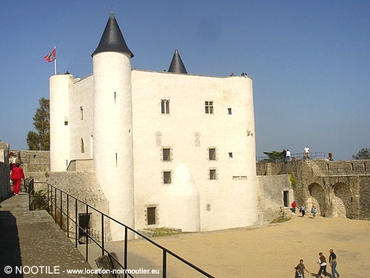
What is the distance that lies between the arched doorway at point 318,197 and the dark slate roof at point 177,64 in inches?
540

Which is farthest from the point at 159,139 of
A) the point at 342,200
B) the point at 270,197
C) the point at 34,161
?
the point at 342,200

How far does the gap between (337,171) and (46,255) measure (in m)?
27.3

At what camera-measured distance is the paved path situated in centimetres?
623

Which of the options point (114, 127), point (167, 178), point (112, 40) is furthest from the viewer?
point (167, 178)

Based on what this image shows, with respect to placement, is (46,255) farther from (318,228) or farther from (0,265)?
(318,228)

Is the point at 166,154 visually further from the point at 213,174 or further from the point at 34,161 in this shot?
the point at 34,161

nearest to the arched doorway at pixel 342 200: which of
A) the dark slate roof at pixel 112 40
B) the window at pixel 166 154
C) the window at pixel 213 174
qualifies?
the window at pixel 213 174

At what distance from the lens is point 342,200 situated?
2933cm

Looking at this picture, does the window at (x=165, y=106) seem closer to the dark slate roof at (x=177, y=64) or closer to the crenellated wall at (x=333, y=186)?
the dark slate roof at (x=177, y=64)

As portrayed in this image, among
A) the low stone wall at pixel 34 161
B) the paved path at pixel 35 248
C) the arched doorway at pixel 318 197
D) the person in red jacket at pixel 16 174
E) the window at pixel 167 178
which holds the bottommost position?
the arched doorway at pixel 318 197

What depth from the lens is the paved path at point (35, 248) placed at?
623cm

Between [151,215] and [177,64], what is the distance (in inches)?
511

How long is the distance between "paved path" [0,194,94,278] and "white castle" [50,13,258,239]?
14.4 meters

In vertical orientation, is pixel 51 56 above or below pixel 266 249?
above
